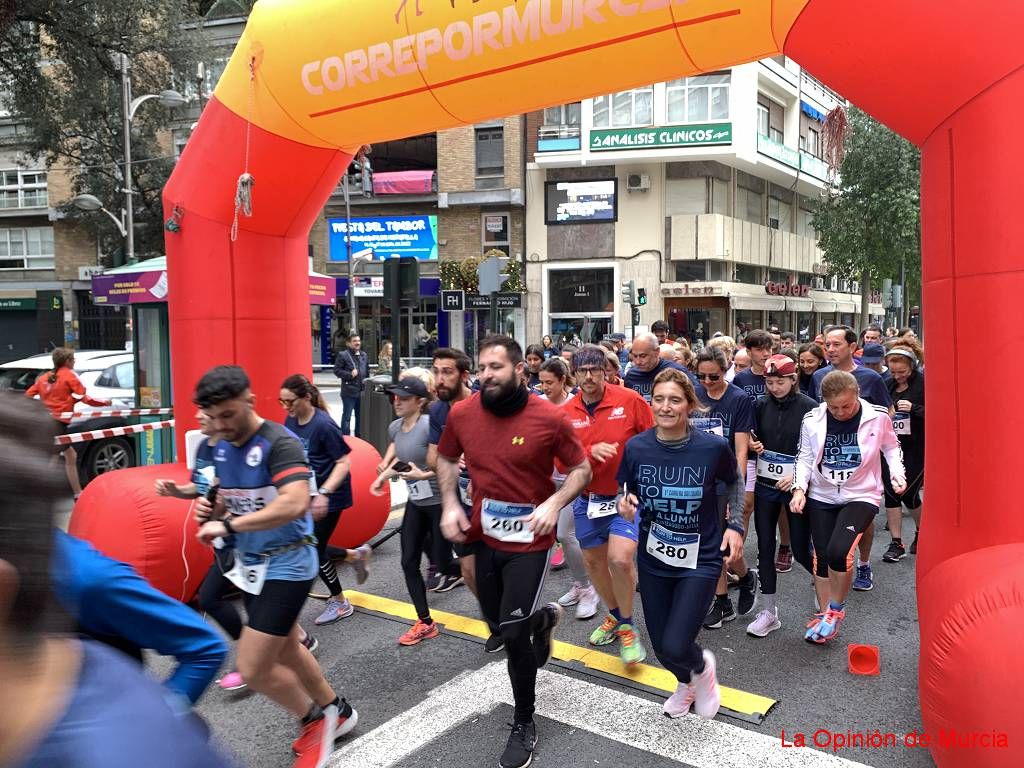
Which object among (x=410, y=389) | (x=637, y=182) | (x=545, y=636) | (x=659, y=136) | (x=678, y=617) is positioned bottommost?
(x=545, y=636)

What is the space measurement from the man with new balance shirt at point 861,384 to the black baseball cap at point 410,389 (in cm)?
278

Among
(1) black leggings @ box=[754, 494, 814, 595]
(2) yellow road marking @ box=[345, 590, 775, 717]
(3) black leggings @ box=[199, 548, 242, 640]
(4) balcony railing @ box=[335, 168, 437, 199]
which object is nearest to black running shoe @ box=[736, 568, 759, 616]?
(1) black leggings @ box=[754, 494, 814, 595]

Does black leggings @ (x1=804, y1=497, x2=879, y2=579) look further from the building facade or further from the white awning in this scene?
the white awning

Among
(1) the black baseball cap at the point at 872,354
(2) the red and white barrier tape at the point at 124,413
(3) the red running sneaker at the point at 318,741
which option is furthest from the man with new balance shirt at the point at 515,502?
(1) the black baseball cap at the point at 872,354

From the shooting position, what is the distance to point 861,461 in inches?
193

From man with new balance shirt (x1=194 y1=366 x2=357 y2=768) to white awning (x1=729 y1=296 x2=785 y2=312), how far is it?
28.4 m

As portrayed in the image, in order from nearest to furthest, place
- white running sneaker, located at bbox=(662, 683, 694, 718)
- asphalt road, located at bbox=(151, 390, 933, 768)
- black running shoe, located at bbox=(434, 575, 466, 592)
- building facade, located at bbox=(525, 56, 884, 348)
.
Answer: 1. asphalt road, located at bbox=(151, 390, 933, 768)
2. white running sneaker, located at bbox=(662, 683, 694, 718)
3. black running shoe, located at bbox=(434, 575, 466, 592)
4. building facade, located at bbox=(525, 56, 884, 348)

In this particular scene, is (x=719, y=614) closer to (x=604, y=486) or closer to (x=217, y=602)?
(x=604, y=486)

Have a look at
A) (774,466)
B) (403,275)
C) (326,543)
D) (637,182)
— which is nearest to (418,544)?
(326,543)

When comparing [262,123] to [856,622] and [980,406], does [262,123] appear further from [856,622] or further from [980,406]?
[856,622]

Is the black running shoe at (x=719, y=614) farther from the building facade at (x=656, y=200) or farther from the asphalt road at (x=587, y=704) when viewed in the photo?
the building facade at (x=656, y=200)

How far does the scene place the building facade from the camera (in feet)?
93.6

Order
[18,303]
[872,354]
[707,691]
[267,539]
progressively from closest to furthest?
[267,539]
[707,691]
[872,354]
[18,303]

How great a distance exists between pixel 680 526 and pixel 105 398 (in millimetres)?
8699
